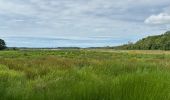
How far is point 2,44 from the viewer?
74.9m

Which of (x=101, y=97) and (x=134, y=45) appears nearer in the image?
(x=101, y=97)

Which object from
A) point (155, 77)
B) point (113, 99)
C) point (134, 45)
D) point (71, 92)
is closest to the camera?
point (113, 99)

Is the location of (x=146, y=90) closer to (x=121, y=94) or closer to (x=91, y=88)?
(x=121, y=94)

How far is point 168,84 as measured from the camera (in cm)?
612

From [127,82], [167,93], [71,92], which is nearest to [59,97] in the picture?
[71,92]

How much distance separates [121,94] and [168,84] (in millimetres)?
975

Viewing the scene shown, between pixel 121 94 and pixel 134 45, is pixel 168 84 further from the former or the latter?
pixel 134 45

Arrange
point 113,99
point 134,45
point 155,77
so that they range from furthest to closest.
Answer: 1. point 134,45
2. point 155,77
3. point 113,99

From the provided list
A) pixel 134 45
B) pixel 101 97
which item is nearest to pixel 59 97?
pixel 101 97

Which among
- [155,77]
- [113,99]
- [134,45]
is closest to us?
[113,99]

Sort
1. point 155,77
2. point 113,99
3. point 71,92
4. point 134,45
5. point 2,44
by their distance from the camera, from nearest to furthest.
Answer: point 113,99 → point 71,92 → point 155,77 → point 2,44 → point 134,45

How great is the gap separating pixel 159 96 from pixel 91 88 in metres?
1.09

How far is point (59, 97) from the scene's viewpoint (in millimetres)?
5641

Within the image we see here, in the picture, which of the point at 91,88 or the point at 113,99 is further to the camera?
the point at 91,88
